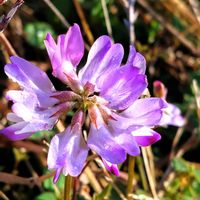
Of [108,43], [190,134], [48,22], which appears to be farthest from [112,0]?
[108,43]

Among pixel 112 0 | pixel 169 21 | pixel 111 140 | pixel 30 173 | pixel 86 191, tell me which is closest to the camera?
pixel 111 140

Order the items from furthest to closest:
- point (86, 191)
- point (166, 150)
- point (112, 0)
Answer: point (112, 0) → point (166, 150) → point (86, 191)

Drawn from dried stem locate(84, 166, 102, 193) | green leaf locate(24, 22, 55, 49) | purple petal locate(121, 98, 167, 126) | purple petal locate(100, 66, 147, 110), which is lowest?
dried stem locate(84, 166, 102, 193)

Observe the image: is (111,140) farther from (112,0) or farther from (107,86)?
(112,0)

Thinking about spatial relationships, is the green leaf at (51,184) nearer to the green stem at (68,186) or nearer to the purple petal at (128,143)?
the green stem at (68,186)

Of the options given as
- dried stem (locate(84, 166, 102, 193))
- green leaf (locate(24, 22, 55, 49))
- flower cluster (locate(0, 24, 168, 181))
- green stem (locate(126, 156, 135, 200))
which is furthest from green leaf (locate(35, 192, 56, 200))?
green leaf (locate(24, 22, 55, 49))

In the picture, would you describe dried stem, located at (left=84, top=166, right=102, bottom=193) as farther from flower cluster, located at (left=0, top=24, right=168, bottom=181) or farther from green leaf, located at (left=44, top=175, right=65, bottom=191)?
flower cluster, located at (left=0, top=24, right=168, bottom=181)

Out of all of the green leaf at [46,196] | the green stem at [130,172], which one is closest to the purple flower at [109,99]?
the green stem at [130,172]
